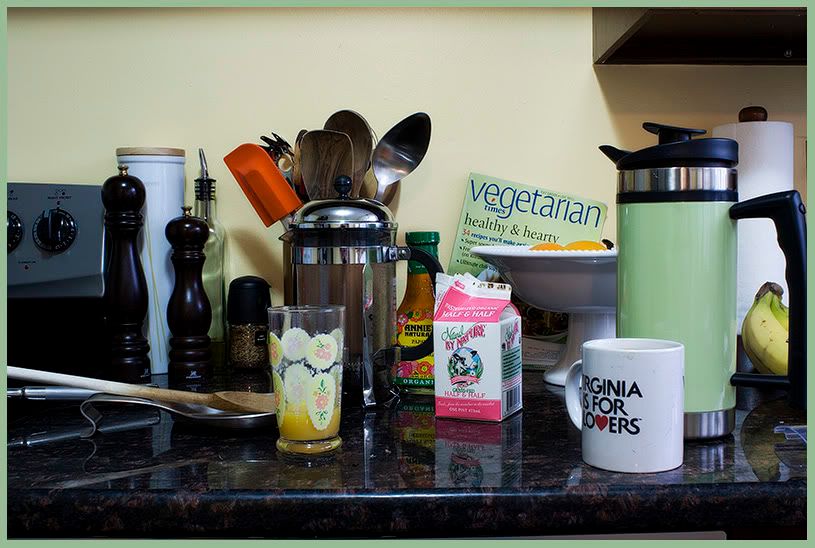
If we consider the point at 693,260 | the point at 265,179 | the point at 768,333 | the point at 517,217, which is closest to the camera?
the point at 693,260

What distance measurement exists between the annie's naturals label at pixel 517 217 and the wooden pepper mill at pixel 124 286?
475mm

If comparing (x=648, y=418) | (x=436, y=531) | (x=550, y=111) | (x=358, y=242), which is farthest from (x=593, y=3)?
(x=436, y=531)

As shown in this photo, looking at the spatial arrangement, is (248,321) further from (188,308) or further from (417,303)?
(417,303)

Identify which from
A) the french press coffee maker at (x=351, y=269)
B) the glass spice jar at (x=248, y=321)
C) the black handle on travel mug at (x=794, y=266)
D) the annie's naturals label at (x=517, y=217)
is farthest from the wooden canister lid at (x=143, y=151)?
the black handle on travel mug at (x=794, y=266)

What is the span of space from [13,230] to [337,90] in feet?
1.65

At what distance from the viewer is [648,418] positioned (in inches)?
25.0

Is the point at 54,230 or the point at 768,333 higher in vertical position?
the point at 54,230

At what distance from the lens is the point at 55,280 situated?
3.33ft

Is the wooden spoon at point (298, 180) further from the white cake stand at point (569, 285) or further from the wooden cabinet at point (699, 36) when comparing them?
the wooden cabinet at point (699, 36)

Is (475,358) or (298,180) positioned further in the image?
(298,180)

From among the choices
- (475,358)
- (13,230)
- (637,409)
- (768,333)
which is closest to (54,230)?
(13,230)

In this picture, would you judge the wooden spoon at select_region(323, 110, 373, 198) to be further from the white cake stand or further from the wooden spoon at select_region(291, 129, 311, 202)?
the white cake stand

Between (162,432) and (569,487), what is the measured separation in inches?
17.1

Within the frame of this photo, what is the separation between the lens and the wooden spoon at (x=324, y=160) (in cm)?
100
